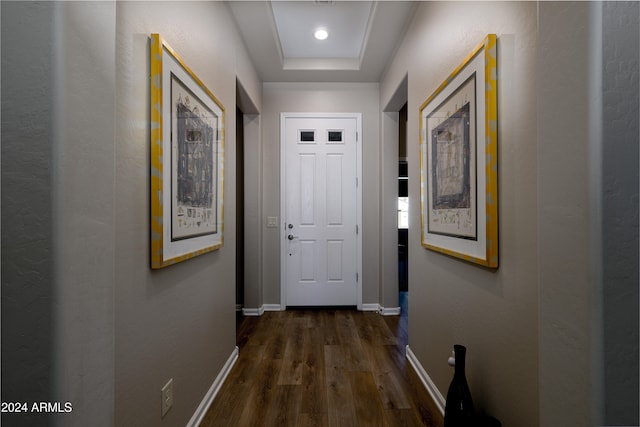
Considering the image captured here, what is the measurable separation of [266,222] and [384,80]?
6.83 feet

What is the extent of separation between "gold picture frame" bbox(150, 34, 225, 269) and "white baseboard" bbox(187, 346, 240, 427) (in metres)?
0.86

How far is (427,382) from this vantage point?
6.32 feet

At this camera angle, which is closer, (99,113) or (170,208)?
(99,113)

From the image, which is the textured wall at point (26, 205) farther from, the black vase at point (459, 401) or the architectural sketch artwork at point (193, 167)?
the black vase at point (459, 401)

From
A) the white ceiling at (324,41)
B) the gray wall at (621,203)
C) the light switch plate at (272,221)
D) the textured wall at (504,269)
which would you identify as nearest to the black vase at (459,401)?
the textured wall at (504,269)

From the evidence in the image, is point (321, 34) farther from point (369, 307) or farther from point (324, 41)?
point (369, 307)

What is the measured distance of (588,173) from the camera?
65 cm

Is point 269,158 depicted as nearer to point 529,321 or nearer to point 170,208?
point 170,208

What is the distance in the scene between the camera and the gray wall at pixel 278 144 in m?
3.56

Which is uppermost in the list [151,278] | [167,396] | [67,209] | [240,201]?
[240,201]

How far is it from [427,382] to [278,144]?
2773 mm

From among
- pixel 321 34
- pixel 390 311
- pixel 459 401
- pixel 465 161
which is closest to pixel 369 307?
pixel 390 311

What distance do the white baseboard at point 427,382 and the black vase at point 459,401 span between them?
431 millimetres

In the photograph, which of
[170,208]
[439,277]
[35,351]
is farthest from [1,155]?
[439,277]
